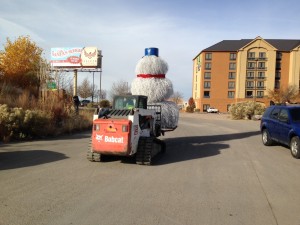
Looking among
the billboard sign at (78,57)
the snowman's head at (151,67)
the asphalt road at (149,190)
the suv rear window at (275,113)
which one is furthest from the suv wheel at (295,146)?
the billboard sign at (78,57)

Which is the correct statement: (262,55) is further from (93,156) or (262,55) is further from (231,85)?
(93,156)

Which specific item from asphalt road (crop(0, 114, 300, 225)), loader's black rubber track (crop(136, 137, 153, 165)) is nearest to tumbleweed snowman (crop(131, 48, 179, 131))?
asphalt road (crop(0, 114, 300, 225))

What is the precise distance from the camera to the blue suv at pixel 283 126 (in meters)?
9.77

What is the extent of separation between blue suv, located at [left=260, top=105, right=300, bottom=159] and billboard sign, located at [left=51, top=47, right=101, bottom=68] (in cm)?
4002

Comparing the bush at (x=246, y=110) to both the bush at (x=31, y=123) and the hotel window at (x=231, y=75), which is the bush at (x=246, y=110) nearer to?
the bush at (x=31, y=123)

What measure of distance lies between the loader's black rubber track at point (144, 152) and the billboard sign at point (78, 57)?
42404 mm

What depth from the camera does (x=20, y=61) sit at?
3634 cm

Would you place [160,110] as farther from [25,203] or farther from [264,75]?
[264,75]

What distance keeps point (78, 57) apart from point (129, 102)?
141ft

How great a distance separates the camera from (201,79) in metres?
74.0

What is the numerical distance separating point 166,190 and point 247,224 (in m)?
1.92

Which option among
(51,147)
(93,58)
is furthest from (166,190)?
(93,58)

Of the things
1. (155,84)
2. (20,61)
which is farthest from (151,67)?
(20,61)

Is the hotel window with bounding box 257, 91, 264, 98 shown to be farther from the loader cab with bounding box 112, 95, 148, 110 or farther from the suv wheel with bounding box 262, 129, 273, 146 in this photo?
the loader cab with bounding box 112, 95, 148, 110
